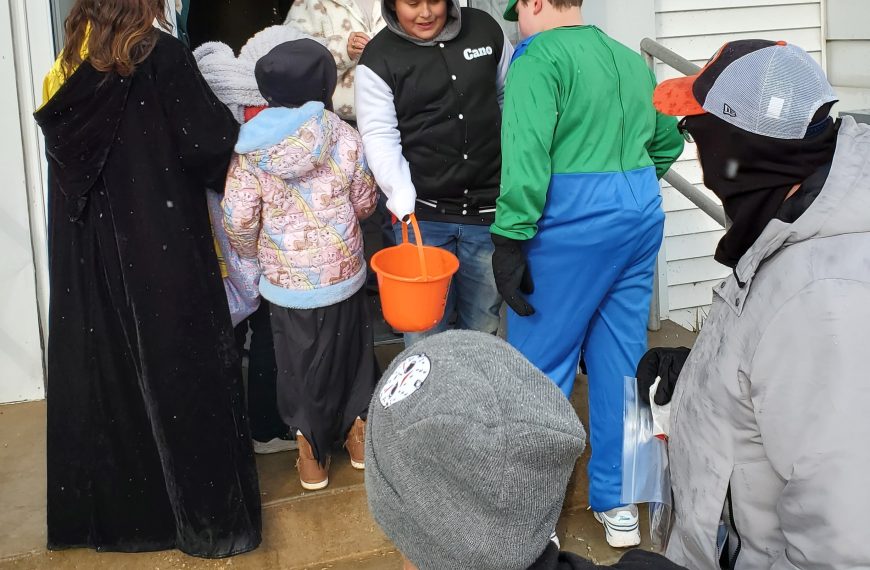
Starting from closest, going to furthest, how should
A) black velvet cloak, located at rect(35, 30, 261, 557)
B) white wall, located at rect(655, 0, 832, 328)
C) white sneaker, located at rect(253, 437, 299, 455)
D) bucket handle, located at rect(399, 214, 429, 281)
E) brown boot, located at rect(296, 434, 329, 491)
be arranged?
black velvet cloak, located at rect(35, 30, 261, 557) → bucket handle, located at rect(399, 214, 429, 281) → brown boot, located at rect(296, 434, 329, 491) → white sneaker, located at rect(253, 437, 299, 455) → white wall, located at rect(655, 0, 832, 328)

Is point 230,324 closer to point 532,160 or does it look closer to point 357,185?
point 357,185

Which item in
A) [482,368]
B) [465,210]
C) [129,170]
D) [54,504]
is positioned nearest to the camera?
[482,368]

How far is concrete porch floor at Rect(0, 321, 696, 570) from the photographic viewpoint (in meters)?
3.35

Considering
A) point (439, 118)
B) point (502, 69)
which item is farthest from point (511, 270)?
point (502, 69)

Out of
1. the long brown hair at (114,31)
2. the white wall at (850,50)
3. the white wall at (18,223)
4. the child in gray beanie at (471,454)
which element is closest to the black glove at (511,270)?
the long brown hair at (114,31)

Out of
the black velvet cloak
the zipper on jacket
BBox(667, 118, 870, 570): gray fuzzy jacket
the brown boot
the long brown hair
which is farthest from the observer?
the brown boot

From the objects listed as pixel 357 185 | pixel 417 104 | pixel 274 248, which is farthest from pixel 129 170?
pixel 417 104

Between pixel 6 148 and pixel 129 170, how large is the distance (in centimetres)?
129

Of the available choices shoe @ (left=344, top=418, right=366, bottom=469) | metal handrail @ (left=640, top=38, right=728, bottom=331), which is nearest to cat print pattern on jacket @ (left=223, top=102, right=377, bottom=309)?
shoe @ (left=344, top=418, right=366, bottom=469)

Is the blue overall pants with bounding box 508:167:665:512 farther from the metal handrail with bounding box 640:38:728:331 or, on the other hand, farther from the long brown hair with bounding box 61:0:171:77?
the long brown hair with bounding box 61:0:171:77

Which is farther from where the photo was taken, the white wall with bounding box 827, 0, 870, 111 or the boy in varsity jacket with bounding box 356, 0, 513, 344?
the white wall with bounding box 827, 0, 870, 111

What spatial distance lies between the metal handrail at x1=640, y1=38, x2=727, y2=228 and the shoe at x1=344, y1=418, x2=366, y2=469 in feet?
5.91

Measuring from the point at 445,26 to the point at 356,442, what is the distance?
1.69m

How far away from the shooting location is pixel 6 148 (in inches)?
158
